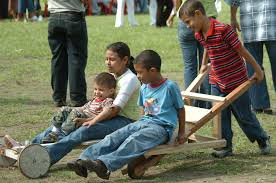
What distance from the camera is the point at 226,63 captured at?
7223 mm

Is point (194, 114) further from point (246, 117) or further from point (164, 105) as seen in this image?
point (164, 105)

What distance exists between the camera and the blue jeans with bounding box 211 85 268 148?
24.4 feet

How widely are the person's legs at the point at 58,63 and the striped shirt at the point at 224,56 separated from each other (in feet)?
11.5

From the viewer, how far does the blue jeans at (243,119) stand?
292 inches

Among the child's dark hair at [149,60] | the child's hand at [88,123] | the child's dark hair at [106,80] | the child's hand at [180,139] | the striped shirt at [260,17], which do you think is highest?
the striped shirt at [260,17]

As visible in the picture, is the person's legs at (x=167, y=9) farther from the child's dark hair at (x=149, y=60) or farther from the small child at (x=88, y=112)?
the child's dark hair at (x=149, y=60)

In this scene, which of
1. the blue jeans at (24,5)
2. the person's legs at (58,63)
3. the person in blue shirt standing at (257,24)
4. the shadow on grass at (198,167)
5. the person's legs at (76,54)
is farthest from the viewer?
the blue jeans at (24,5)

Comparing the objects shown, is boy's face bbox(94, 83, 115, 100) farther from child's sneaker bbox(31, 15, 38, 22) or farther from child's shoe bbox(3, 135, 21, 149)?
child's sneaker bbox(31, 15, 38, 22)

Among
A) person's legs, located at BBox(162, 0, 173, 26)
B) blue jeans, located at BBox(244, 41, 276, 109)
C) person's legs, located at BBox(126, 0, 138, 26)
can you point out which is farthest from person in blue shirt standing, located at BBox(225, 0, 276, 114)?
person's legs, located at BBox(126, 0, 138, 26)

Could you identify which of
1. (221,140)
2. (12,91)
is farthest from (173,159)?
(12,91)

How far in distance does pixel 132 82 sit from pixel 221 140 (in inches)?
38.0

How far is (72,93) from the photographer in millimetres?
10477

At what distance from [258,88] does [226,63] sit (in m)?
2.77

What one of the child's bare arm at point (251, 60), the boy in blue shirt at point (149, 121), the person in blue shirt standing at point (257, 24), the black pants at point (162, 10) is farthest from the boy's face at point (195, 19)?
the black pants at point (162, 10)
